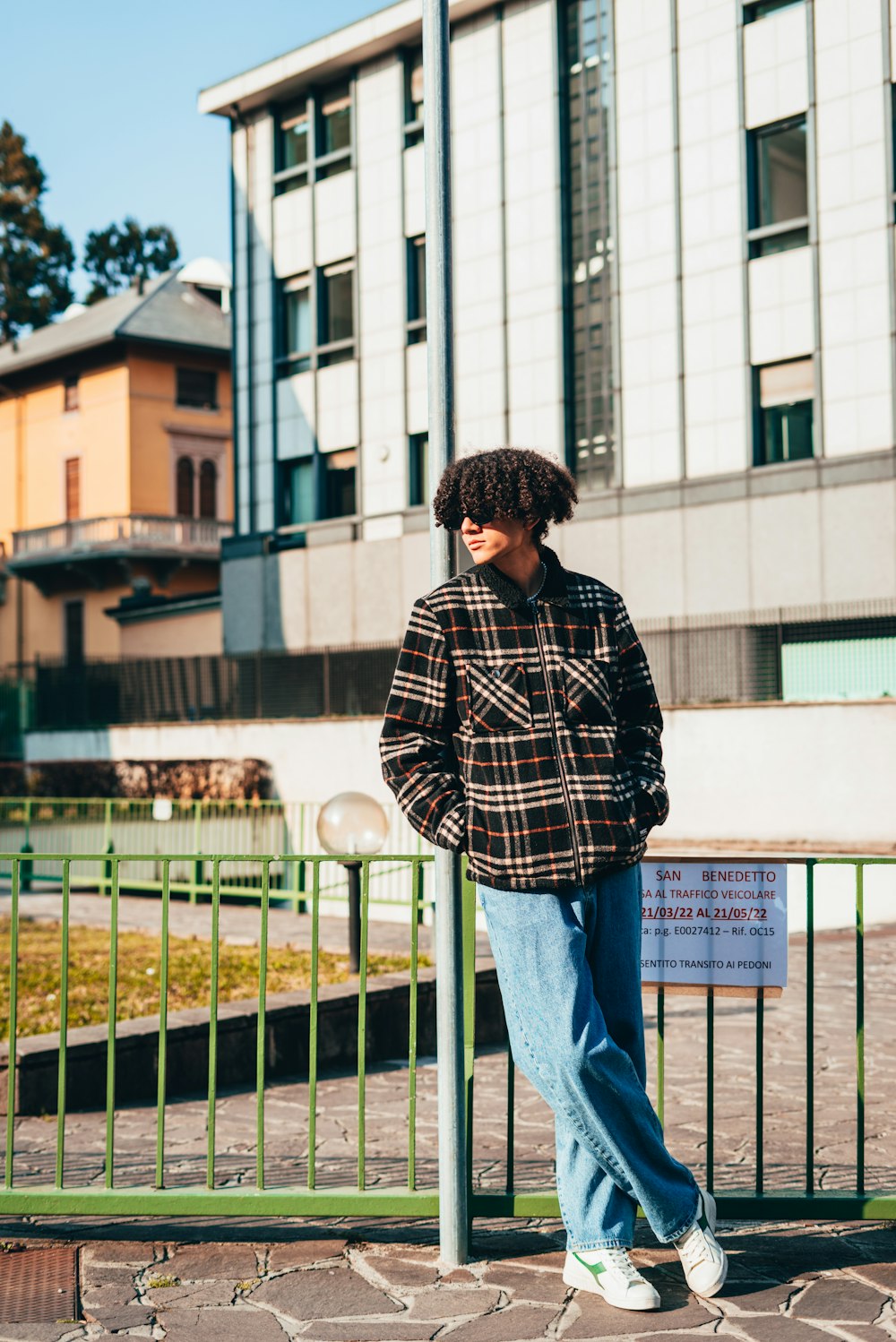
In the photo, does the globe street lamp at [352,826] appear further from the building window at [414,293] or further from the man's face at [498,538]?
the building window at [414,293]

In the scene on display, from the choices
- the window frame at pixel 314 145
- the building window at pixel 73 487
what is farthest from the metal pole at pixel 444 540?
the building window at pixel 73 487

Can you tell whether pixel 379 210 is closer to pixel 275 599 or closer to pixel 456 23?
pixel 456 23

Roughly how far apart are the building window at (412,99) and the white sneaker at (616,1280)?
1077 inches

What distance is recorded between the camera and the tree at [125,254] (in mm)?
59094

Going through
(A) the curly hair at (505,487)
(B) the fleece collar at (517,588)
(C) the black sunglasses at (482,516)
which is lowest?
(B) the fleece collar at (517,588)

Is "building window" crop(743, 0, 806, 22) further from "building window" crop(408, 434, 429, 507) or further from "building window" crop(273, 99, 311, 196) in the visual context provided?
"building window" crop(273, 99, 311, 196)

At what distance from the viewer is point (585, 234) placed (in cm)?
2603

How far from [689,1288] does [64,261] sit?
58.8m

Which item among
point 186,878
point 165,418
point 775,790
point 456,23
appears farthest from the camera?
point 165,418

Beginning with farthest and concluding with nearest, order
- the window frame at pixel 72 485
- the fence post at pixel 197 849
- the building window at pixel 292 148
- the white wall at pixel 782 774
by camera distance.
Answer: the window frame at pixel 72 485, the building window at pixel 292 148, the white wall at pixel 782 774, the fence post at pixel 197 849

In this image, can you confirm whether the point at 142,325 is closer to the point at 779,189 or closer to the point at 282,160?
the point at 282,160

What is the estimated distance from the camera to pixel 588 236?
85.3 ft

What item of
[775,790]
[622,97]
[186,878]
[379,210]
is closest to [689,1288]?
[186,878]

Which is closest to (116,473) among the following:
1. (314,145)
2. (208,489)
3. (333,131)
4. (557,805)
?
(208,489)
